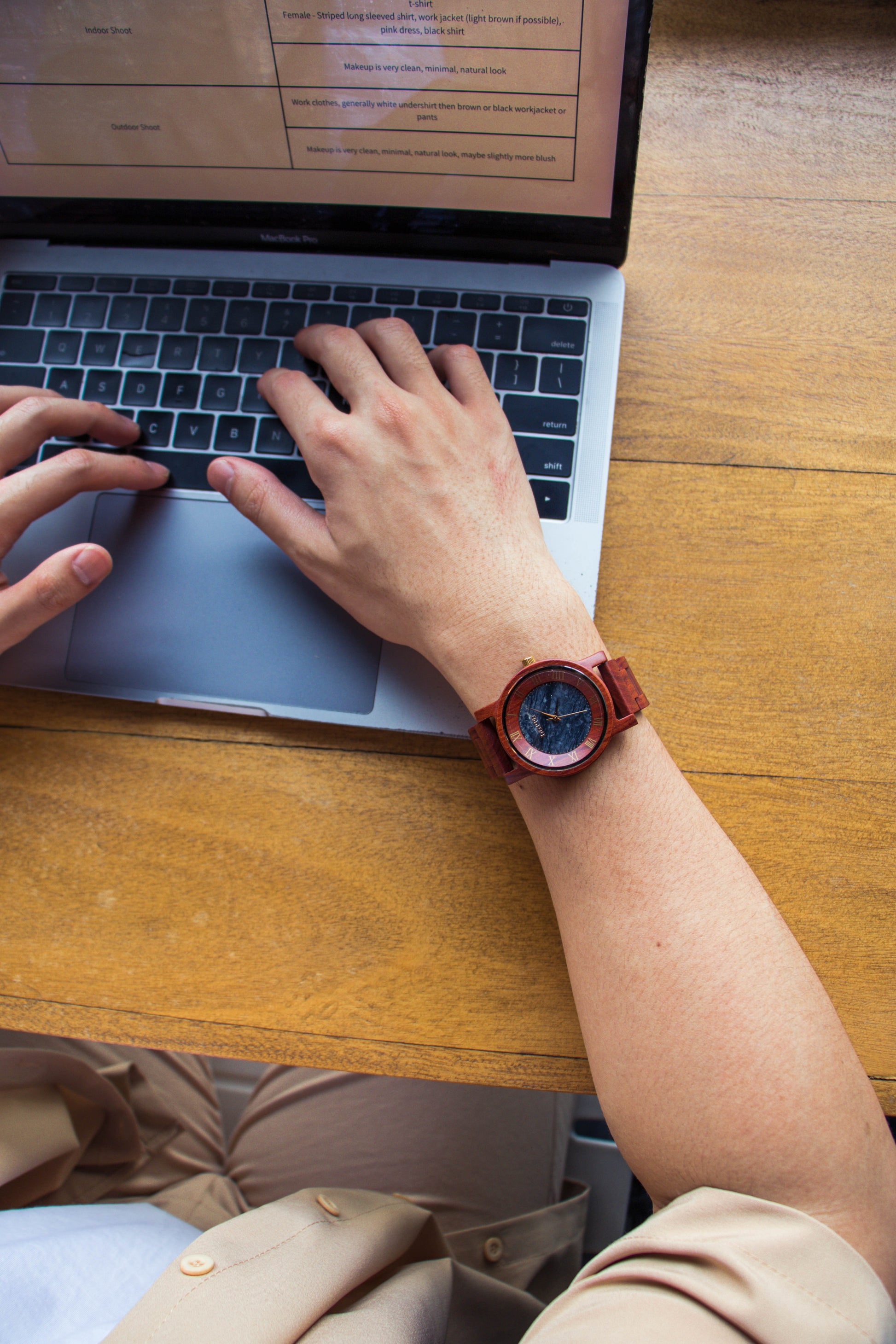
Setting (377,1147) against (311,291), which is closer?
(311,291)

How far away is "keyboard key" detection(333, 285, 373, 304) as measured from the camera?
2.12 ft

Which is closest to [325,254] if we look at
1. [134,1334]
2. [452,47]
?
[452,47]

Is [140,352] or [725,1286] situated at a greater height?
[140,352]

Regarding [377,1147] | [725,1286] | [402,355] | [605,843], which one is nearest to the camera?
[725,1286]

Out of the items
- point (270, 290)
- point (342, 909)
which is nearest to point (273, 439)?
point (270, 290)

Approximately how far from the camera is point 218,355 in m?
0.64

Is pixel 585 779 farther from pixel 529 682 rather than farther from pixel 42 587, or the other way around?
pixel 42 587

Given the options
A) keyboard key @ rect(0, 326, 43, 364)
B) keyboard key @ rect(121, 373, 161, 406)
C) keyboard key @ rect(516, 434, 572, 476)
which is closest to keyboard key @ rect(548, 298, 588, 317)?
keyboard key @ rect(516, 434, 572, 476)

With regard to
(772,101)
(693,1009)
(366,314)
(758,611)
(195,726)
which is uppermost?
(772,101)

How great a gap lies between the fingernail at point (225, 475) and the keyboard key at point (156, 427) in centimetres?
8

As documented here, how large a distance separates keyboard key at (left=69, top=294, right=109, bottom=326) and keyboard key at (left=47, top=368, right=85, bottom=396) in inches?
1.6

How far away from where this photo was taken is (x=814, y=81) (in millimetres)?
683

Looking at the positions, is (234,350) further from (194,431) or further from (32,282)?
(32,282)

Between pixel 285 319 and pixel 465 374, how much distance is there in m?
0.16
